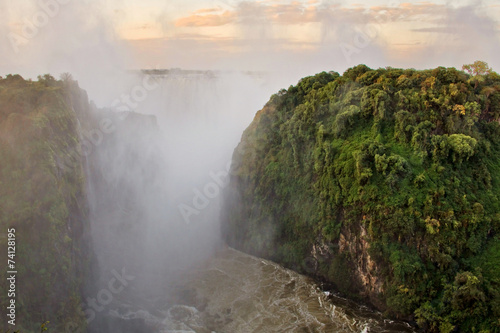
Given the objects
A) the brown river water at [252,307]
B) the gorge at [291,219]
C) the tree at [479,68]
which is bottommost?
the brown river water at [252,307]

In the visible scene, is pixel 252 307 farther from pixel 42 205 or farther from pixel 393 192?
pixel 42 205

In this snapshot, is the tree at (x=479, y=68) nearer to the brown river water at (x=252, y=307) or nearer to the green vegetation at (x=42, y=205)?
the brown river water at (x=252, y=307)

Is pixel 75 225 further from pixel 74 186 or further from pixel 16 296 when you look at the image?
pixel 16 296

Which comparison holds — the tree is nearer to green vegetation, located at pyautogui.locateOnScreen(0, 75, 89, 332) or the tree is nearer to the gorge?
A: the gorge

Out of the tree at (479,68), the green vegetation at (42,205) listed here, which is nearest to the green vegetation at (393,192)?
the tree at (479,68)

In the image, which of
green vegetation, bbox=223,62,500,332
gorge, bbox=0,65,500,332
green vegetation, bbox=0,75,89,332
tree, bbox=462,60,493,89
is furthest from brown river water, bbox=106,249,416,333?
tree, bbox=462,60,493,89

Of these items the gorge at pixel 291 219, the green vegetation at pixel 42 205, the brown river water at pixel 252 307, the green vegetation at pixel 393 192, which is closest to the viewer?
the green vegetation at pixel 42 205

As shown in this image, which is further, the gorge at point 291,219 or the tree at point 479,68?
the tree at point 479,68

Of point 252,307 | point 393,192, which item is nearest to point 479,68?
point 393,192
